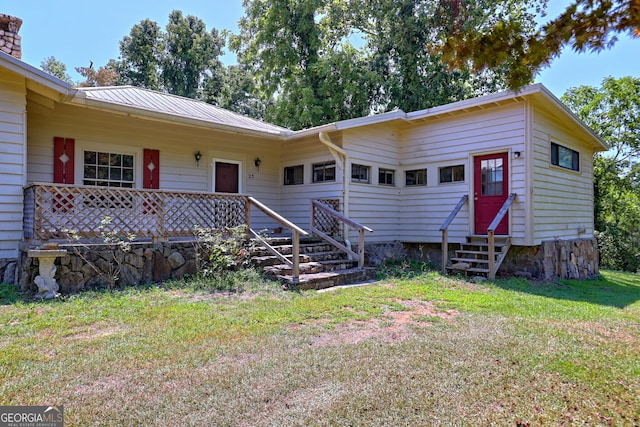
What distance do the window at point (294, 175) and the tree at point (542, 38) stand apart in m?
6.72

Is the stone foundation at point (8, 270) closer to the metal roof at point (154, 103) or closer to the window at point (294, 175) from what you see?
the metal roof at point (154, 103)

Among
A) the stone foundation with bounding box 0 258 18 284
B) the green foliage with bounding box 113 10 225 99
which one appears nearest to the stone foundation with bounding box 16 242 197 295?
the stone foundation with bounding box 0 258 18 284

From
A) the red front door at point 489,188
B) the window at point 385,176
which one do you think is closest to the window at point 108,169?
the window at point 385,176

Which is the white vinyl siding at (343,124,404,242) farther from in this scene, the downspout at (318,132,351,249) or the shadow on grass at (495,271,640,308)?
the shadow on grass at (495,271,640,308)

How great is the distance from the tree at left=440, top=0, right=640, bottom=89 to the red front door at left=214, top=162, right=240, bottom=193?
6.93 metres

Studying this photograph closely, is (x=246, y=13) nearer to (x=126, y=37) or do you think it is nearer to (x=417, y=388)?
(x=126, y=37)

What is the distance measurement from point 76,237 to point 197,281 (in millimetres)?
1984

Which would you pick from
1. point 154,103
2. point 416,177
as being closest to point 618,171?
point 416,177

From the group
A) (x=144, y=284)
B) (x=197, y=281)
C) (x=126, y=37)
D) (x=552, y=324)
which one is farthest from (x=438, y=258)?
(x=126, y=37)

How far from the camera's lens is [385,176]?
1037 cm

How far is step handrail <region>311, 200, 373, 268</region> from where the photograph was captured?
8.09m

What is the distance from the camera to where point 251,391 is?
2.76m

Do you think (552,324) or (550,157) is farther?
(550,157)

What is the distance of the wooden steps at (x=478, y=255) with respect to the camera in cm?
809
